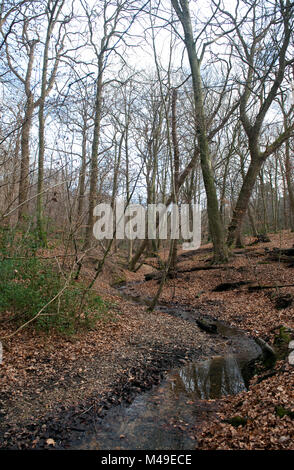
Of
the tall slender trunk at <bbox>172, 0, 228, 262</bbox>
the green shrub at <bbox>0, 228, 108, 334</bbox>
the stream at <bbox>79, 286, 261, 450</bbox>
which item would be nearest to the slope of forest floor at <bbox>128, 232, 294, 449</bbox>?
the stream at <bbox>79, 286, 261, 450</bbox>

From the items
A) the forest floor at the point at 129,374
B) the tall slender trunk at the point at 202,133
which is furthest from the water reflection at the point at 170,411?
the tall slender trunk at the point at 202,133

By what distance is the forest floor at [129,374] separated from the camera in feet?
12.5

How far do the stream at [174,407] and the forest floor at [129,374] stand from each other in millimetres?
184

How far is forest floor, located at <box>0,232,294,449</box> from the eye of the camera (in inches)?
149

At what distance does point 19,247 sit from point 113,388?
3.51 meters

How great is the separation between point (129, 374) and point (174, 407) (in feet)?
4.03

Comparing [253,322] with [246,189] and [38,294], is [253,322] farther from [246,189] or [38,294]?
[246,189]

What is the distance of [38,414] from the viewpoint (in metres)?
4.34

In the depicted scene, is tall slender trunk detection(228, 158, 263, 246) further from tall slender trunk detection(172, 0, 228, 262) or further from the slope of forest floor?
the slope of forest floor
